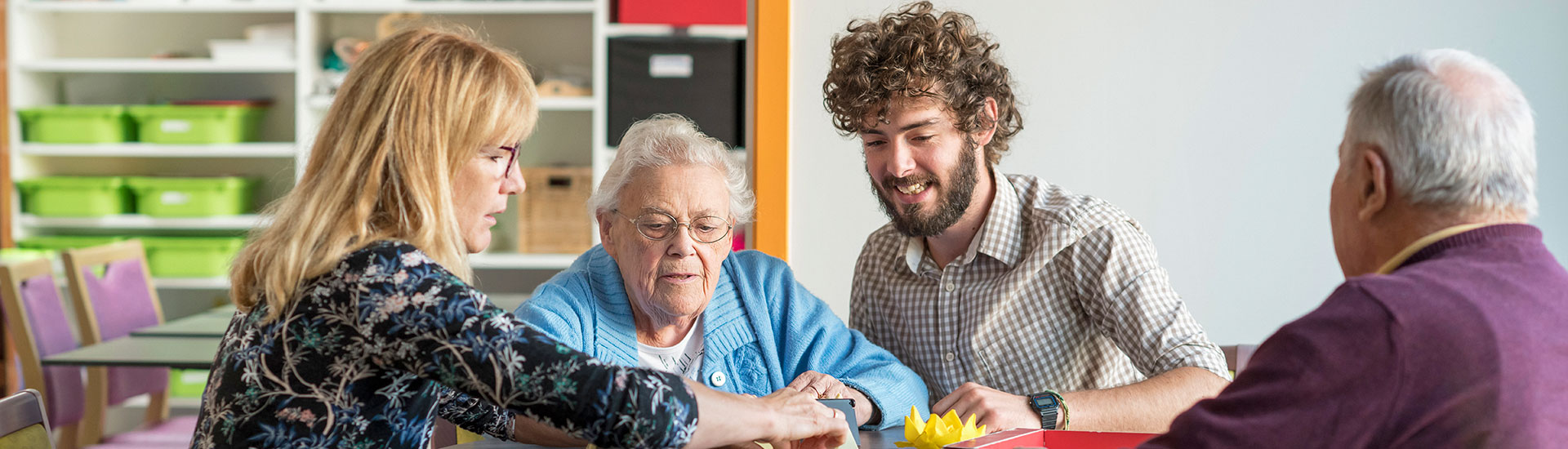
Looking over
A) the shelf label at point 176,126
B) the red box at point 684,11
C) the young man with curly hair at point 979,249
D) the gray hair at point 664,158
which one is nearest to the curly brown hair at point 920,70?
the young man with curly hair at point 979,249

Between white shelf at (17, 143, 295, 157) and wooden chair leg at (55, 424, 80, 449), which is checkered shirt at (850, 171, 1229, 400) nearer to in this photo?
wooden chair leg at (55, 424, 80, 449)

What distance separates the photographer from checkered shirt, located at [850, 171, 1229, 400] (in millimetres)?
1802

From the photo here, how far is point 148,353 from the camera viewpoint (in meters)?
2.79

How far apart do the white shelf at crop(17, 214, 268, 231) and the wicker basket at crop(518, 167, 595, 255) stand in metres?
1.19

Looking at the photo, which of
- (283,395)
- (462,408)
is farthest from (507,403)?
(462,408)

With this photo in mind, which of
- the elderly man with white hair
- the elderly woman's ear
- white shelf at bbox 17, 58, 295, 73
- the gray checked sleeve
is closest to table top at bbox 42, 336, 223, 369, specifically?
the elderly woman's ear

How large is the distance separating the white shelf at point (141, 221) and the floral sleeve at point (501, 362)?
3.97m

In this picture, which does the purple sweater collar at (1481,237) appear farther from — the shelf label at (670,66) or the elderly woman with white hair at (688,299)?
the shelf label at (670,66)

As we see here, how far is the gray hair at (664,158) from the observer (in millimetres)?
1780

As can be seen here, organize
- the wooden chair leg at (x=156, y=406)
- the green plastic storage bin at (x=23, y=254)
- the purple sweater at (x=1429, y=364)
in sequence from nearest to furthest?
the purple sweater at (x=1429, y=364) < the wooden chair leg at (x=156, y=406) < the green plastic storage bin at (x=23, y=254)

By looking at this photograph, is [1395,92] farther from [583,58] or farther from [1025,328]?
[583,58]

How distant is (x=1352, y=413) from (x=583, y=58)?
415 cm

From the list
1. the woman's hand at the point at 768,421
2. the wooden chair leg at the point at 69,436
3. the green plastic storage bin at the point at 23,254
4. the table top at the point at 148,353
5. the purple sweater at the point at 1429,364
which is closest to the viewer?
the purple sweater at the point at 1429,364

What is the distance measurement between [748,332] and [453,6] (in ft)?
10.4
